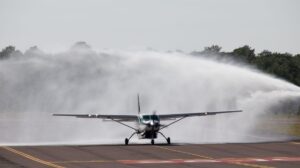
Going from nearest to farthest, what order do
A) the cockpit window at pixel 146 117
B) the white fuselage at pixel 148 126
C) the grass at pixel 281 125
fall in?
the white fuselage at pixel 148 126
the cockpit window at pixel 146 117
the grass at pixel 281 125

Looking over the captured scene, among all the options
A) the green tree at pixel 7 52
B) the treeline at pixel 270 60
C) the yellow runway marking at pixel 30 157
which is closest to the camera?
the yellow runway marking at pixel 30 157

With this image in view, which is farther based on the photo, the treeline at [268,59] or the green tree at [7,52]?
the green tree at [7,52]

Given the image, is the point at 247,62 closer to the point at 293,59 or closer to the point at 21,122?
the point at 293,59

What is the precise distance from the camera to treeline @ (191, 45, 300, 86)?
12975cm

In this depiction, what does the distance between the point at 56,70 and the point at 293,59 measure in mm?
60884

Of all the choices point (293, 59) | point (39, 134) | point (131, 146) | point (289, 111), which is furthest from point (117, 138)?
point (293, 59)

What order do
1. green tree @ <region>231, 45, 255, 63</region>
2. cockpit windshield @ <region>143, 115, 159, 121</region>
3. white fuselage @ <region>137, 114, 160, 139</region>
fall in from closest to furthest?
white fuselage @ <region>137, 114, 160, 139</region>, cockpit windshield @ <region>143, 115, 159, 121</region>, green tree @ <region>231, 45, 255, 63</region>

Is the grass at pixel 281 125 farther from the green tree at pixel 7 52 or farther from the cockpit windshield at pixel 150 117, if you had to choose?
Result: the green tree at pixel 7 52

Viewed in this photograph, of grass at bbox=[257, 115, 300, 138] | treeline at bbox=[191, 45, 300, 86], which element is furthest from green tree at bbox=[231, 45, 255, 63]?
grass at bbox=[257, 115, 300, 138]

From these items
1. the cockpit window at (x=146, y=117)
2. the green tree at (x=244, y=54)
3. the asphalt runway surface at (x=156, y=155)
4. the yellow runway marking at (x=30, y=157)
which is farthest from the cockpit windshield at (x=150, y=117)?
the green tree at (x=244, y=54)

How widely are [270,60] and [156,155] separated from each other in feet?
302

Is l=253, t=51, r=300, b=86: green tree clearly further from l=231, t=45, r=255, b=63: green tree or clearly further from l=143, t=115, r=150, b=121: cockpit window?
l=143, t=115, r=150, b=121: cockpit window

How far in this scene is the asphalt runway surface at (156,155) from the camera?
4312 cm

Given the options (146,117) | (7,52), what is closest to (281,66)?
(7,52)
